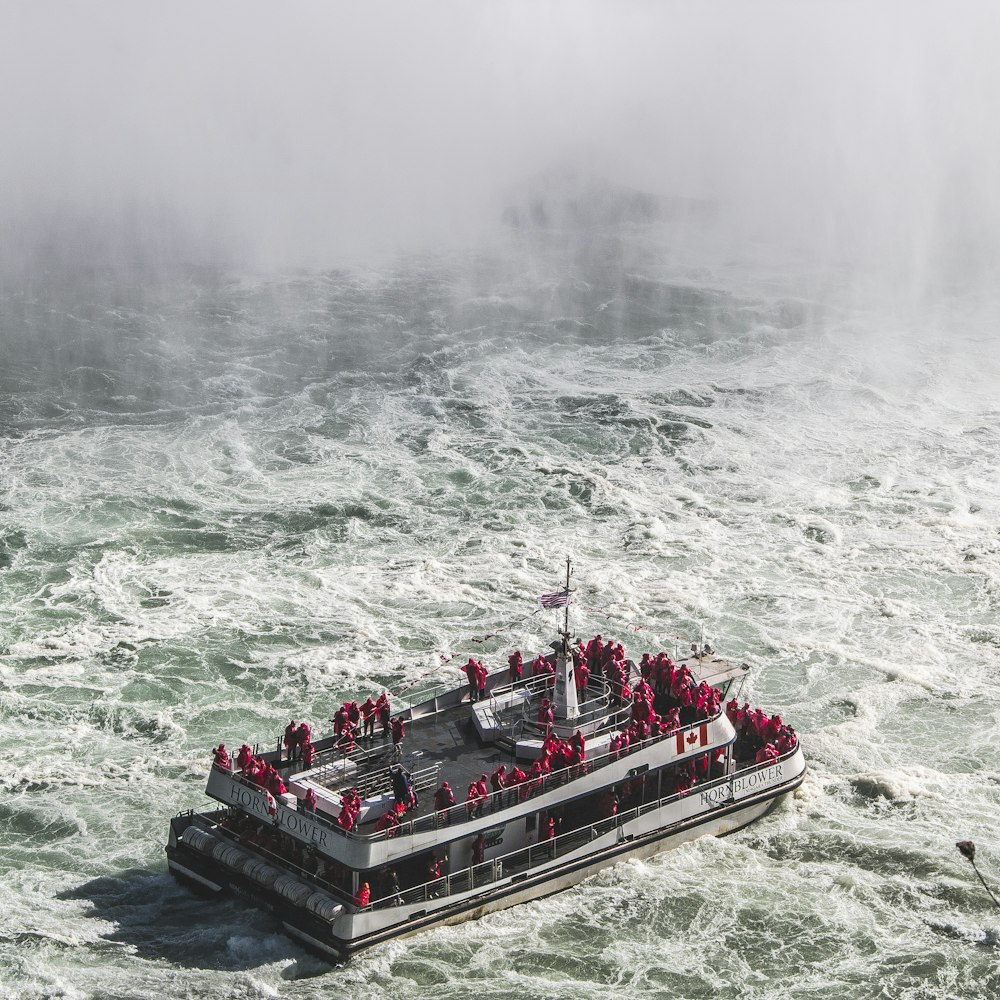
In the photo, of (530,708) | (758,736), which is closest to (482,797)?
(530,708)

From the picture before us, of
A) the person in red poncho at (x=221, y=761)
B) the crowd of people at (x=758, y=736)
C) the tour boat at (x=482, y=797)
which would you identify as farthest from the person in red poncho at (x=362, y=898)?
the crowd of people at (x=758, y=736)

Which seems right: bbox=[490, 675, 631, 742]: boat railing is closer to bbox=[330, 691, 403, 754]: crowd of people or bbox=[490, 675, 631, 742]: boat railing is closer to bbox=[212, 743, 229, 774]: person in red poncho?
bbox=[330, 691, 403, 754]: crowd of people

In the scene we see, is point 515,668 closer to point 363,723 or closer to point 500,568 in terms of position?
point 363,723

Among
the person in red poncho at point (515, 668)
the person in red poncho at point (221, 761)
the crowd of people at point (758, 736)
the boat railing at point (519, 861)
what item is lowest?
the boat railing at point (519, 861)

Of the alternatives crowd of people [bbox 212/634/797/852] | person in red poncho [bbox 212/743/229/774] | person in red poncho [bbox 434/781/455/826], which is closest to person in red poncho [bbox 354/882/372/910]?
crowd of people [bbox 212/634/797/852]

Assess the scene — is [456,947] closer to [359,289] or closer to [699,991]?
[699,991]

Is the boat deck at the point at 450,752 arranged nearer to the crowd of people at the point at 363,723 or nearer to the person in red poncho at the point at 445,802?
the person in red poncho at the point at 445,802
